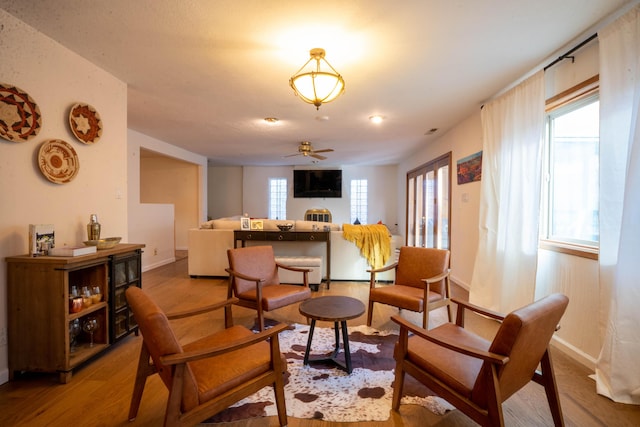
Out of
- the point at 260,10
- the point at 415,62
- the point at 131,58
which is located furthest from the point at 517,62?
the point at 131,58

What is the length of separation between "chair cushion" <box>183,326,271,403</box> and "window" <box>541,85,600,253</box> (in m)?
2.50

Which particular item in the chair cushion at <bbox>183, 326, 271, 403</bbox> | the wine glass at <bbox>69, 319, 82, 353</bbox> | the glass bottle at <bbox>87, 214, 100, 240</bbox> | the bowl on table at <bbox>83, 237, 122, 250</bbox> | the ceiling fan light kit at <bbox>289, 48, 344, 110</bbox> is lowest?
the wine glass at <bbox>69, 319, 82, 353</bbox>

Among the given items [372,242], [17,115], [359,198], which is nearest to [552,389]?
[372,242]

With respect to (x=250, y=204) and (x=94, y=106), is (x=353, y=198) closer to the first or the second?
(x=250, y=204)

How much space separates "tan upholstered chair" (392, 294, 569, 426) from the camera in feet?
3.81

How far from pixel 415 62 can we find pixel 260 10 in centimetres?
138

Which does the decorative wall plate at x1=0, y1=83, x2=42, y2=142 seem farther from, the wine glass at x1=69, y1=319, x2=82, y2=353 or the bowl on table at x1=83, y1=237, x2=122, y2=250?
the wine glass at x1=69, y1=319, x2=82, y2=353

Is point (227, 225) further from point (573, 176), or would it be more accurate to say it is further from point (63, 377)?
point (573, 176)

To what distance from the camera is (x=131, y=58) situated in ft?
7.90

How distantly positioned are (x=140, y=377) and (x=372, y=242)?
3.26 metres

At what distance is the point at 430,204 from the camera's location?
5.88 m

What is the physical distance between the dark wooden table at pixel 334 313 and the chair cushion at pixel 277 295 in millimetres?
438

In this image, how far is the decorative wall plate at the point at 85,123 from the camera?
2.30m

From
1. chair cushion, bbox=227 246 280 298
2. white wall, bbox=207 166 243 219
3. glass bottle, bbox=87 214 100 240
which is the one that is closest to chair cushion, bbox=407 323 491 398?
chair cushion, bbox=227 246 280 298
